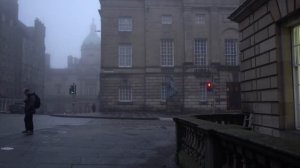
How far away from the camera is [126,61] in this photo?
5044 cm

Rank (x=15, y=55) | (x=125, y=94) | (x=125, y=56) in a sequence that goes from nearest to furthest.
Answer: (x=125, y=94) < (x=125, y=56) < (x=15, y=55)

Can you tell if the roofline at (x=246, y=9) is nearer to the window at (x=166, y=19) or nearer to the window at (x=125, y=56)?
the window at (x=125, y=56)

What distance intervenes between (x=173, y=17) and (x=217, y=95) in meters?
10.7

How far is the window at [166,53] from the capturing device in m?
50.5

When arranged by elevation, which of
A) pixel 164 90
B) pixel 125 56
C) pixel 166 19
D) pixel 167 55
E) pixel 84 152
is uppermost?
pixel 166 19

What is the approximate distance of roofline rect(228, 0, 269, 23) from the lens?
484 inches

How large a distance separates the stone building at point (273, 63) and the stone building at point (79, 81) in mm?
71961

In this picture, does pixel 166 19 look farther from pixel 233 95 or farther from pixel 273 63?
pixel 273 63

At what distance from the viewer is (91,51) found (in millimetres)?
127250

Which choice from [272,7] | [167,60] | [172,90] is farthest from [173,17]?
[272,7]

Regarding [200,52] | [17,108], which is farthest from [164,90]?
[17,108]

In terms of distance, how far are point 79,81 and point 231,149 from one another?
108 m

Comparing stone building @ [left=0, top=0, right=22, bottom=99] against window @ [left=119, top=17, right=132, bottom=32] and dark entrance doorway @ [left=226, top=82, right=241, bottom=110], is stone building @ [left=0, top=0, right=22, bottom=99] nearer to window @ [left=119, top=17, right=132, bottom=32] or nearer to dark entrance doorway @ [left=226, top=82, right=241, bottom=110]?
window @ [left=119, top=17, right=132, bottom=32]

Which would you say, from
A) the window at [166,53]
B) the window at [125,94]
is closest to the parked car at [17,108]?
the window at [125,94]
